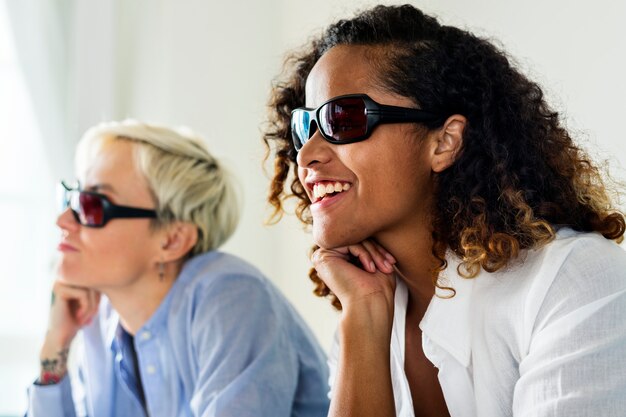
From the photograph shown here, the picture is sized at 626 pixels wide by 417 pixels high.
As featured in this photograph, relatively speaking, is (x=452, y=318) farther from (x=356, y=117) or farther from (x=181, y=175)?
(x=181, y=175)

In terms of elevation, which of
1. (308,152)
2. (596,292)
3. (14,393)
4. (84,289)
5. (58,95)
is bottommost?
(14,393)

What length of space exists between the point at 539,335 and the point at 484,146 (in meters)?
0.39

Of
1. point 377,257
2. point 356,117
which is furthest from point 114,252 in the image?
point 356,117

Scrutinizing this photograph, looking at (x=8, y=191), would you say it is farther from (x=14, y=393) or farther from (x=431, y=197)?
(x=431, y=197)

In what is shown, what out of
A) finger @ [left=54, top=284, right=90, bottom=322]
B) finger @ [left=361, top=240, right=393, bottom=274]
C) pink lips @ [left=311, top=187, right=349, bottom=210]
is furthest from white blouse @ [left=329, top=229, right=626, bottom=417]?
finger @ [left=54, top=284, right=90, bottom=322]

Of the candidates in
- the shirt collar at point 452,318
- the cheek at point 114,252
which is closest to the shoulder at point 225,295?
the cheek at point 114,252

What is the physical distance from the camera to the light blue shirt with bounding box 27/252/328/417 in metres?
1.98

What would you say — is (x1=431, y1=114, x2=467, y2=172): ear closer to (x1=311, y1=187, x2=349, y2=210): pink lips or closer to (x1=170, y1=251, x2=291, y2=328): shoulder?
(x1=311, y1=187, x2=349, y2=210): pink lips

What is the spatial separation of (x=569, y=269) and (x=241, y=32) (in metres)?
2.38

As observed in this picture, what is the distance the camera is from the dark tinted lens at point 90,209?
2291mm

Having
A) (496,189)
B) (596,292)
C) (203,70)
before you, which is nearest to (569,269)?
(596,292)

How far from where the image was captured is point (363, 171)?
1.49m

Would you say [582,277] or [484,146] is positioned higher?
[484,146]

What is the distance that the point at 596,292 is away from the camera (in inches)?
48.8
